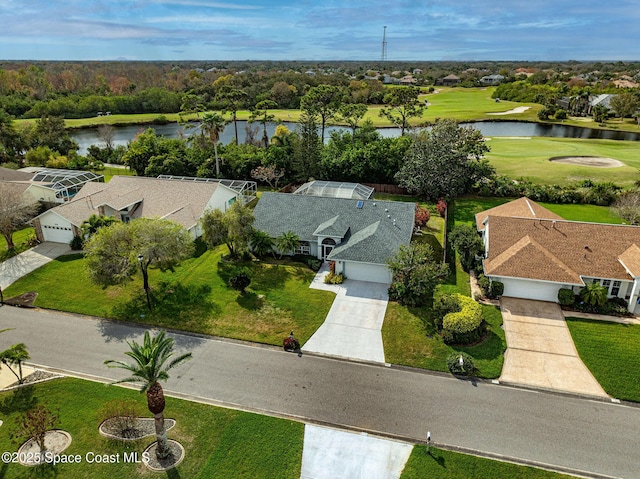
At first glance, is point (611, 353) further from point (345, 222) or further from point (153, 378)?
point (153, 378)

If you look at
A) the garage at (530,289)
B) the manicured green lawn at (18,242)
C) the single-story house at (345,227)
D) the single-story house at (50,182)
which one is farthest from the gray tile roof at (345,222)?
the single-story house at (50,182)

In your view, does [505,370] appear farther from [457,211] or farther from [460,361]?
[457,211]

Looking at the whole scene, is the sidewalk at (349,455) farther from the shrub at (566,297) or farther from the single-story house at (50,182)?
the single-story house at (50,182)

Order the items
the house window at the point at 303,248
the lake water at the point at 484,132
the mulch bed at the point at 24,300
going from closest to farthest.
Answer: the mulch bed at the point at 24,300 → the house window at the point at 303,248 → the lake water at the point at 484,132

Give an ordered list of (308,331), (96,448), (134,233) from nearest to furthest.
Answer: (96,448)
(308,331)
(134,233)

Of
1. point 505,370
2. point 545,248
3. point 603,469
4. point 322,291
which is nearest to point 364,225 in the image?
point 322,291

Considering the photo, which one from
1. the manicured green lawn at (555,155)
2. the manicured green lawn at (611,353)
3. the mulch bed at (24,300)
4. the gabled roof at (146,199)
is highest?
Answer: the manicured green lawn at (555,155)

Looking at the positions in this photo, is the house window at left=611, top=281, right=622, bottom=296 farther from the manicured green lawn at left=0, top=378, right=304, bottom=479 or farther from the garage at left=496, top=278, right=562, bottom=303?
the manicured green lawn at left=0, top=378, right=304, bottom=479
